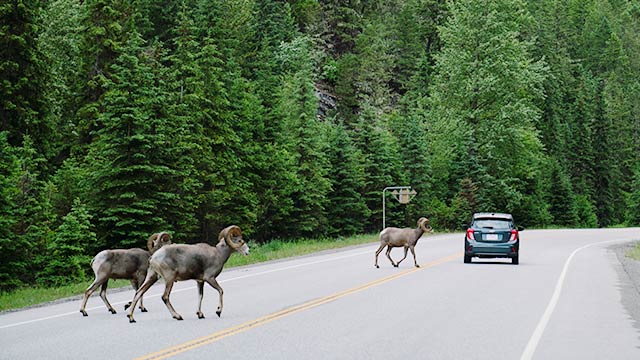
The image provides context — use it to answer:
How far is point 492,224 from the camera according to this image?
89.6 ft

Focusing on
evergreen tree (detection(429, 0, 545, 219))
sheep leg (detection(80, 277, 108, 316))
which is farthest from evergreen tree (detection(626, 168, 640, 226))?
sheep leg (detection(80, 277, 108, 316))

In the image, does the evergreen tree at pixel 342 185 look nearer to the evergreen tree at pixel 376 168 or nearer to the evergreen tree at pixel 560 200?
the evergreen tree at pixel 376 168

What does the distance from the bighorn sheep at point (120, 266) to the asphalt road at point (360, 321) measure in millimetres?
442

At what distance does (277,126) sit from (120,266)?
1265 inches

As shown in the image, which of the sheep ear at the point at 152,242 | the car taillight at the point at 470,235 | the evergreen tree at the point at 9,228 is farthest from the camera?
the car taillight at the point at 470,235

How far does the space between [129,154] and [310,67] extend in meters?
42.9

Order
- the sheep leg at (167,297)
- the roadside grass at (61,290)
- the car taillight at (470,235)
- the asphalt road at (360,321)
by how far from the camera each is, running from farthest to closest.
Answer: the car taillight at (470,235) → the roadside grass at (61,290) → the sheep leg at (167,297) → the asphalt road at (360,321)

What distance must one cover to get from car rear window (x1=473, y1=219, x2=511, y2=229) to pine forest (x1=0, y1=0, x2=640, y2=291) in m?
10.9

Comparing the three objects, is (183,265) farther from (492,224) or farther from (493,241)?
(492,224)

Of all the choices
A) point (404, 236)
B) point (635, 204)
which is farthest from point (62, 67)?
point (635, 204)

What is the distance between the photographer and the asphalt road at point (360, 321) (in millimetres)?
9984

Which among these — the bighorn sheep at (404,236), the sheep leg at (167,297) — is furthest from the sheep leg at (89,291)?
the bighorn sheep at (404,236)

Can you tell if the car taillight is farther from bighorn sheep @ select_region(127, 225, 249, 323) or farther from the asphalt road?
bighorn sheep @ select_region(127, 225, 249, 323)

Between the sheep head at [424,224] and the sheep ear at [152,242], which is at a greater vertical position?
the sheep ear at [152,242]
